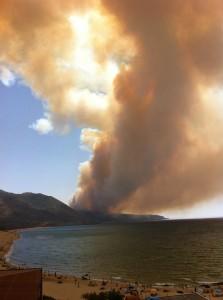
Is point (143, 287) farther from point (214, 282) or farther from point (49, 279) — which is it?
point (49, 279)

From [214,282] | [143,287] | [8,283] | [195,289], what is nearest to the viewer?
[8,283]

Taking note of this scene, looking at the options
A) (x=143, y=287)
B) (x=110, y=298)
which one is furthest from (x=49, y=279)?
(x=110, y=298)

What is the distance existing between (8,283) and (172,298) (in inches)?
820

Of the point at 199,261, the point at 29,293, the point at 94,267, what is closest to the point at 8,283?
the point at 29,293

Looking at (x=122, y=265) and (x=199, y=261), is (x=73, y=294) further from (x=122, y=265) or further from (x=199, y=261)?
(x=199, y=261)

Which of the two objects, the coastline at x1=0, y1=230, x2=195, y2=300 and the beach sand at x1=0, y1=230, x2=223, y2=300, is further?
the coastline at x1=0, y1=230, x2=195, y2=300

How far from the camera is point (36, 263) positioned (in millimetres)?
122562

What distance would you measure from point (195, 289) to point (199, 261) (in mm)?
46005

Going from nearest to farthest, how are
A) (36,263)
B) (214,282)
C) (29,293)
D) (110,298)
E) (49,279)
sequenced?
(29,293)
(110,298)
(214,282)
(49,279)
(36,263)

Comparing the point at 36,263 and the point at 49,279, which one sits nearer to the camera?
the point at 49,279

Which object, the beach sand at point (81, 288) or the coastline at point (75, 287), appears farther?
the coastline at point (75, 287)

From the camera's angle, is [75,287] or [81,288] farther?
[75,287]

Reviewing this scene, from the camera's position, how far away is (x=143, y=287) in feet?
232

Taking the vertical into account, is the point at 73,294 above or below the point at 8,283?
below
